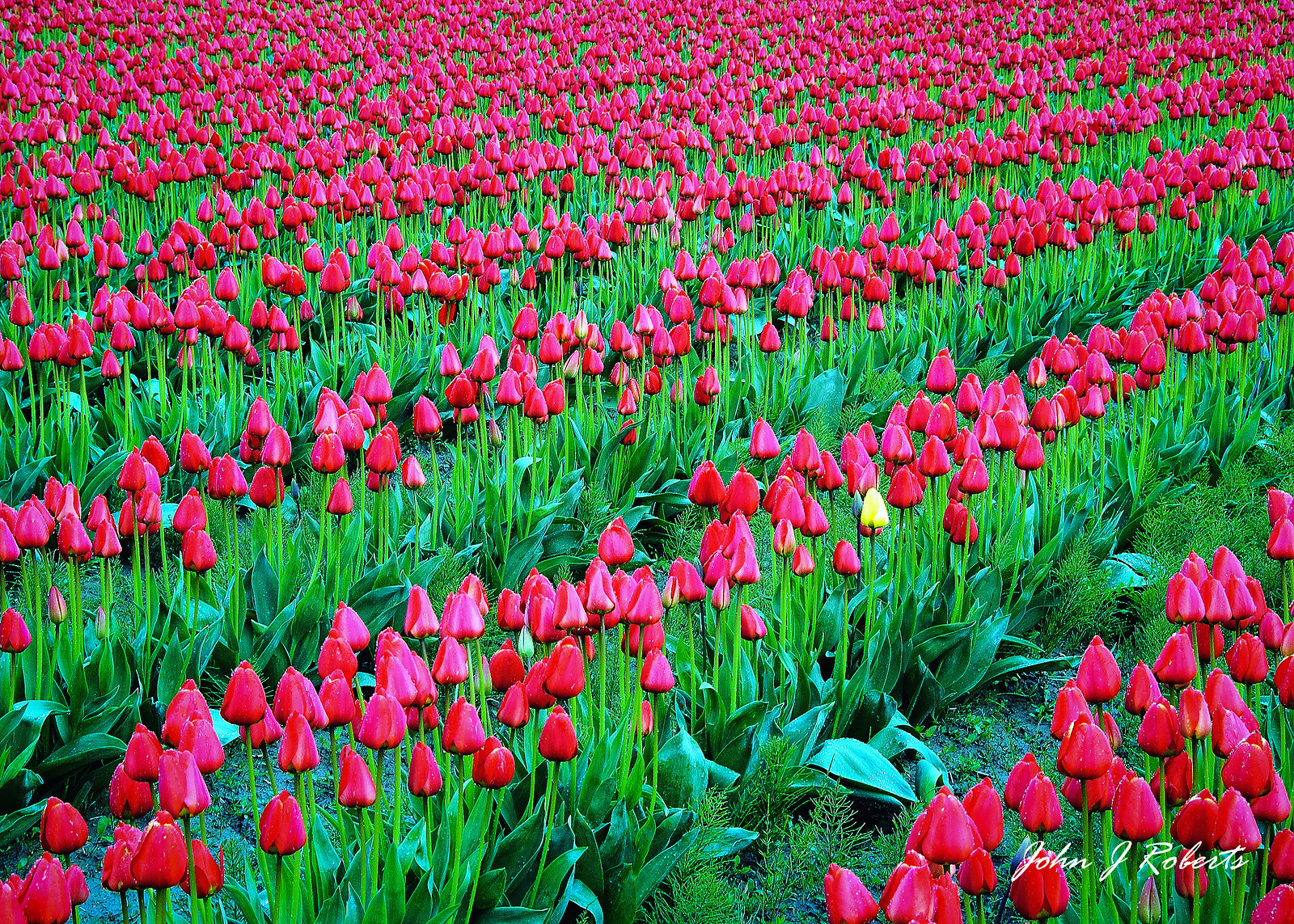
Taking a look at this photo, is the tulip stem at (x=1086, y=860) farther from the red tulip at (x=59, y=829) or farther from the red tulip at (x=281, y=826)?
the red tulip at (x=59, y=829)

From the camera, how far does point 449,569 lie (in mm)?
3625

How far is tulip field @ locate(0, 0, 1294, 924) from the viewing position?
6.60ft

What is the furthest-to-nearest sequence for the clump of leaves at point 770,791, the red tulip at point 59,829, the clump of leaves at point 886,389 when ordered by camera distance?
the clump of leaves at point 886,389 → the clump of leaves at point 770,791 → the red tulip at point 59,829

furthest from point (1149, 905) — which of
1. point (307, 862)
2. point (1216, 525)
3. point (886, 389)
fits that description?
point (886, 389)

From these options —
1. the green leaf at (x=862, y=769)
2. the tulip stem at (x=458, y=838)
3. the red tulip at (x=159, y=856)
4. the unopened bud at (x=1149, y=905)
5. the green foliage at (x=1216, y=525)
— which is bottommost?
the green leaf at (x=862, y=769)

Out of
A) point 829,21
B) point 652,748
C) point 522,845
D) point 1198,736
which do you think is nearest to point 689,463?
point 652,748

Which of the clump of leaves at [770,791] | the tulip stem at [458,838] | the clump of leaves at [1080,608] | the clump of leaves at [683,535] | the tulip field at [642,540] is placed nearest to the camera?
the tulip field at [642,540]

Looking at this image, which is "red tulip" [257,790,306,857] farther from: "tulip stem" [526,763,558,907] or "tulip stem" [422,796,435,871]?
"tulip stem" [526,763,558,907]

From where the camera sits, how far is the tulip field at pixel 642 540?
2.01 meters

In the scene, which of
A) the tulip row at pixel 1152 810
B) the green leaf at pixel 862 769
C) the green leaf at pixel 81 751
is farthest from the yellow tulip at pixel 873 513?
the green leaf at pixel 81 751

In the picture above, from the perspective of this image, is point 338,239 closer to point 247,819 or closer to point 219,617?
point 219,617

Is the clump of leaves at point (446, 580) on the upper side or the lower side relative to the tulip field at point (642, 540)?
lower

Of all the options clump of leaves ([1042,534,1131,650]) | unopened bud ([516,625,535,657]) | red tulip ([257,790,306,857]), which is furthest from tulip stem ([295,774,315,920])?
clump of leaves ([1042,534,1131,650])

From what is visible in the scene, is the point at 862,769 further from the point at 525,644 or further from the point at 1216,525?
the point at 1216,525
